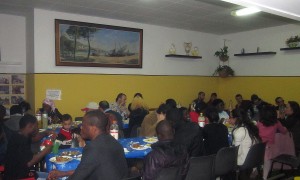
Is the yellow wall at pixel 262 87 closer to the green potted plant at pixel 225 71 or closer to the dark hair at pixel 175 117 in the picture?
the green potted plant at pixel 225 71

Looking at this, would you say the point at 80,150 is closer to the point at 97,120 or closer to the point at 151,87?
the point at 97,120

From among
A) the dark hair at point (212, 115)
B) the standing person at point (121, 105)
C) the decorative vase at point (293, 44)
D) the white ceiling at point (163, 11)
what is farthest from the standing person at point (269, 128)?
the decorative vase at point (293, 44)

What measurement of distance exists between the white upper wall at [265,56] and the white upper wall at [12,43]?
262 inches

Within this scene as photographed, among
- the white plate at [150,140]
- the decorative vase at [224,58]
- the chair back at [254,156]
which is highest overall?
the decorative vase at [224,58]

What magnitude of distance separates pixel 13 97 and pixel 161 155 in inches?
228

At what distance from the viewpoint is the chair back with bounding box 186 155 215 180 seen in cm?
303

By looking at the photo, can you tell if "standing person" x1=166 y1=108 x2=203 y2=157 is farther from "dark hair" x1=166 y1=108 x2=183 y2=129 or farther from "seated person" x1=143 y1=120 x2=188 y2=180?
"seated person" x1=143 y1=120 x2=188 y2=180

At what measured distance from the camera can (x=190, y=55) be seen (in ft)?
29.9

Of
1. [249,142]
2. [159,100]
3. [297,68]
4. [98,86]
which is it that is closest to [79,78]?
[98,86]

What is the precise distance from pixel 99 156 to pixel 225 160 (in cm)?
188

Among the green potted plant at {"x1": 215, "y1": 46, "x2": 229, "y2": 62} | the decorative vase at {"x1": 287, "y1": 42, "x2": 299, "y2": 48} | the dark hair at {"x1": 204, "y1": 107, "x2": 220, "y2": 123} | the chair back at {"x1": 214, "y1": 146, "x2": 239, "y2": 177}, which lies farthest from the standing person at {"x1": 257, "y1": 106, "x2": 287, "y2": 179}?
the green potted plant at {"x1": 215, "y1": 46, "x2": 229, "y2": 62}

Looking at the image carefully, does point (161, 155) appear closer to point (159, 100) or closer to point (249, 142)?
point (249, 142)

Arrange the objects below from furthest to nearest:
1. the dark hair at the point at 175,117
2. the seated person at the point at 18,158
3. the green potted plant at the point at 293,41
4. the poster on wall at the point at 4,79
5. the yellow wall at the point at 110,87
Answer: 1. the green potted plant at the point at 293,41
2. the poster on wall at the point at 4,79
3. the yellow wall at the point at 110,87
4. the dark hair at the point at 175,117
5. the seated person at the point at 18,158

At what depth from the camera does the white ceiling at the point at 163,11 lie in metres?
5.96
